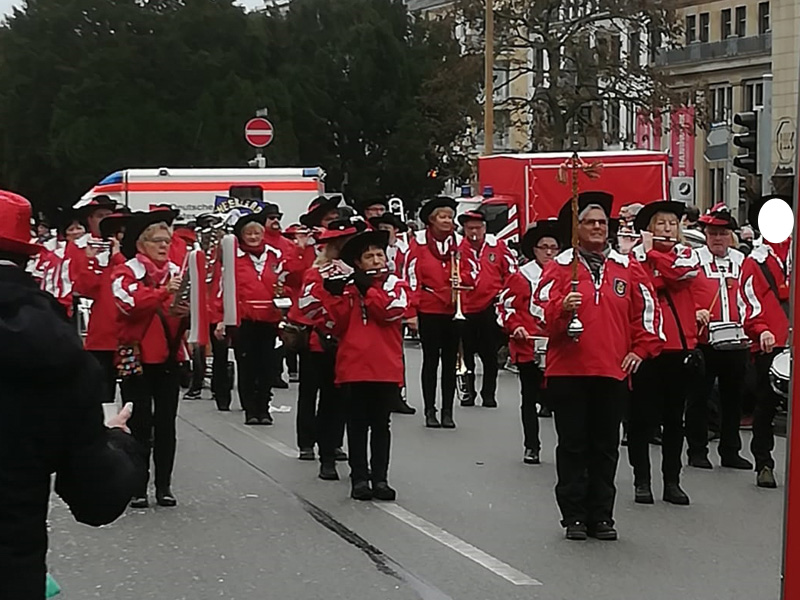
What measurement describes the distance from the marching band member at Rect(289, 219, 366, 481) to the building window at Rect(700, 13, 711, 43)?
63.6 m

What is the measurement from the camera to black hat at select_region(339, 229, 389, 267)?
1030 cm

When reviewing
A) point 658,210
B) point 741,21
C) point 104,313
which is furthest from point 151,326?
point 741,21

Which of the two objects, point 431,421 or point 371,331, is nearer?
point 371,331

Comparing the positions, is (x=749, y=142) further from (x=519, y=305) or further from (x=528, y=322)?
(x=528, y=322)

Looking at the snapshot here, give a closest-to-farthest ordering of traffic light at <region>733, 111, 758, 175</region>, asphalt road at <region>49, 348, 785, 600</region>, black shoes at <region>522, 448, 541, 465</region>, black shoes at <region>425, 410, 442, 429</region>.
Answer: asphalt road at <region>49, 348, 785, 600</region> < black shoes at <region>522, 448, 541, 465</region> < black shoes at <region>425, 410, 442, 429</region> < traffic light at <region>733, 111, 758, 175</region>

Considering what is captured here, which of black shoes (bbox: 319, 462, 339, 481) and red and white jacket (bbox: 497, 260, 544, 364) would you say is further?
red and white jacket (bbox: 497, 260, 544, 364)

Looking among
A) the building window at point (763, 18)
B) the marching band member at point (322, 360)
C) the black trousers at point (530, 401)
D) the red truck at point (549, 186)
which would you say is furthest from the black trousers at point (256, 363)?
the building window at point (763, 18)

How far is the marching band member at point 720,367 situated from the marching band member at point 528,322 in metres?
1.22

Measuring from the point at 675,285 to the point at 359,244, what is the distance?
215cm

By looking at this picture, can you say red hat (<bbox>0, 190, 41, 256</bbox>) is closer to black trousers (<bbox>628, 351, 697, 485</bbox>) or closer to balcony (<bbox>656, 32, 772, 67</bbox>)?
black trousers (<bbox>628, 351, 697, 485</bbox>)

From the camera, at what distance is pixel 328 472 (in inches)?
446

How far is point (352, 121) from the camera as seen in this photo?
210 feet

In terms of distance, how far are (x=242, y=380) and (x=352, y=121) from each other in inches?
1952

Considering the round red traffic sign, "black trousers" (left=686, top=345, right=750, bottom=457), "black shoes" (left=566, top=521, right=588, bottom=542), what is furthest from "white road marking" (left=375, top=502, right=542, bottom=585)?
the round red traffic sign
